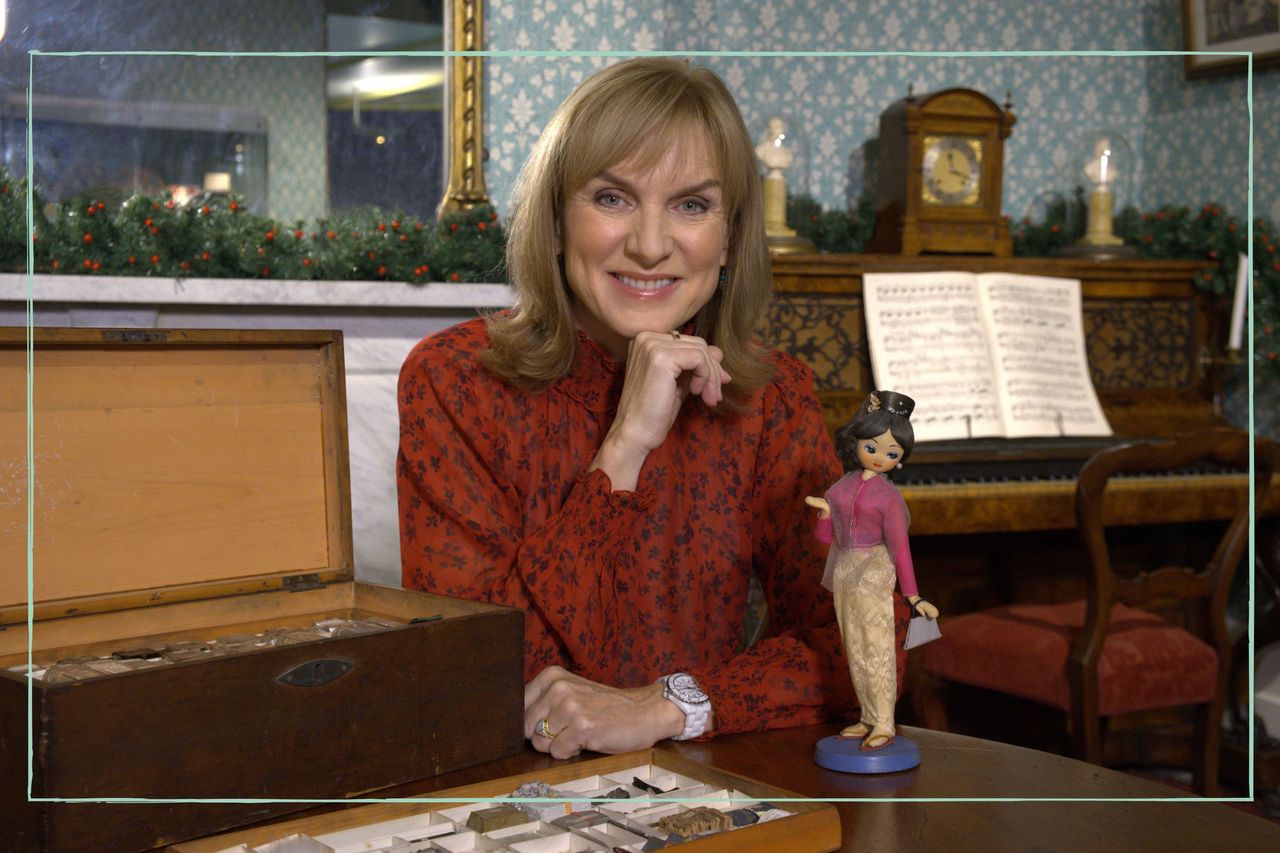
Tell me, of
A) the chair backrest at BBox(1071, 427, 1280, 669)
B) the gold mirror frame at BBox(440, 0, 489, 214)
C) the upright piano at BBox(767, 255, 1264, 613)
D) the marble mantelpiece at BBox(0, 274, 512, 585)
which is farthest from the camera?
the gold mirror frame at BBox(440, 0, 489, 214)

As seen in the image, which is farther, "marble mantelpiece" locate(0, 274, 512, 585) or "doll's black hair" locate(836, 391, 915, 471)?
"marble mantelpiece" locate(0, 274, 512, 585)

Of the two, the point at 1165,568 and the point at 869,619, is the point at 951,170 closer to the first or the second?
the point at 1165,568

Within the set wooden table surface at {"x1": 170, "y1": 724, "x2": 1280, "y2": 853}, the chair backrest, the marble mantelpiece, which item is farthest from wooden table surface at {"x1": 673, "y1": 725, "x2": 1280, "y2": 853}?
the marble mantelpiece

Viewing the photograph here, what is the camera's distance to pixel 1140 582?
9.61 feet

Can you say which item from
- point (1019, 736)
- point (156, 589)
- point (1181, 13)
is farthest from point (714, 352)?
point (1181, 13)

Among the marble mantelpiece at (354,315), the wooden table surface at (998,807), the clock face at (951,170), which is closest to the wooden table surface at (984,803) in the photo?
the wooden table surface at (998,807)

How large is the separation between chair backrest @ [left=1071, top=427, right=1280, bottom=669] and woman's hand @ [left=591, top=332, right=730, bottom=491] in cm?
152

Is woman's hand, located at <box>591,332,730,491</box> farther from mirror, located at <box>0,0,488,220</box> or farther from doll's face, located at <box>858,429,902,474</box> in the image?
mirror, located at <box>0,0,488,220</box>

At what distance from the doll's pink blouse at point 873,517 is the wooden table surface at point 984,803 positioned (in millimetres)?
198

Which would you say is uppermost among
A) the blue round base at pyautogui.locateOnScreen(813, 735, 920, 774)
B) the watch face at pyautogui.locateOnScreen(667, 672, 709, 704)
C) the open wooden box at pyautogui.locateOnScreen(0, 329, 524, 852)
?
the open wooden box at pyautogui.locateOnScreen(0, 329, 524, 852)

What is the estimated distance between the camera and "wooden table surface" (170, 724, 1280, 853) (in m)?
1.07

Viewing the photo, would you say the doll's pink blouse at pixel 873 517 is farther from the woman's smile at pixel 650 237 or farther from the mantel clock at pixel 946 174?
the mantel clock at pixel 946 174

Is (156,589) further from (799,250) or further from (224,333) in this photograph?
(799,250)

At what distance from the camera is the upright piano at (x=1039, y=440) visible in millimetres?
3293
